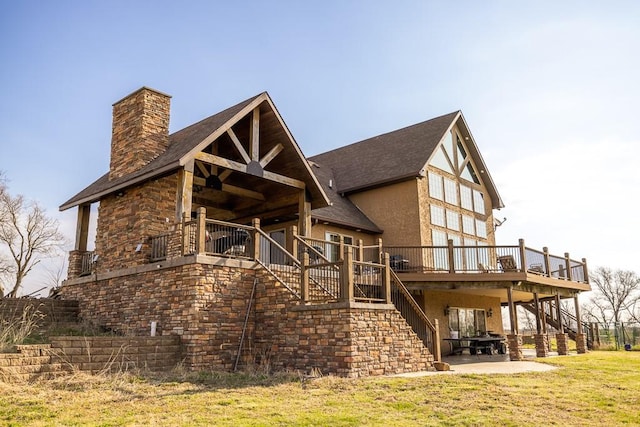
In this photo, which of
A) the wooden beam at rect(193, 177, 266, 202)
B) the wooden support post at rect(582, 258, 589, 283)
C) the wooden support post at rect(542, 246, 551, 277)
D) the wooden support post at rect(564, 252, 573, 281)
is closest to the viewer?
the wooden beam at rect(193, 177, 266, 202)

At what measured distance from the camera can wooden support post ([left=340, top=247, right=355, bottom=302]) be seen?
1199cm

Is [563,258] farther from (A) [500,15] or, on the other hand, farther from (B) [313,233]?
(A) [500,15]

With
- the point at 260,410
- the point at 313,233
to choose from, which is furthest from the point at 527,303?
the point at 260,410

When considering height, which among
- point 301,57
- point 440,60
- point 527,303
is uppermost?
point 301,57

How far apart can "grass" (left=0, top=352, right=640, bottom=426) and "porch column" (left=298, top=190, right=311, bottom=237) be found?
6.54 metres

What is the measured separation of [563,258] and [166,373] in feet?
55.5

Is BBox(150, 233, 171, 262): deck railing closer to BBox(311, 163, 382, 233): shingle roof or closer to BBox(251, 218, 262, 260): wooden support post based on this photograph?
BBox(251, 218, 262, 260): wooden support post

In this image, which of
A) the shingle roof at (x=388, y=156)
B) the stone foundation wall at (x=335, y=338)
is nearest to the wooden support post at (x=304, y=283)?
the stone foundation wall at (x=335, y=338)

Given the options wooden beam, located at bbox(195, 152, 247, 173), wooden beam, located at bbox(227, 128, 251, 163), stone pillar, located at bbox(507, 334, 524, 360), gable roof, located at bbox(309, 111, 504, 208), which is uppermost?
gable roof, located at bbox(309, 111, 504, 208)

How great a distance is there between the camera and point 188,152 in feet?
45.8

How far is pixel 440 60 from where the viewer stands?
11570 millimetres

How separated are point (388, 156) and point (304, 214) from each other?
8.55 meters

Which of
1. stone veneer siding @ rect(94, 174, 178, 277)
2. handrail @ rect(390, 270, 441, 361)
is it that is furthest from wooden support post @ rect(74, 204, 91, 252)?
handrail @ rect(390, 270, 441, 361)

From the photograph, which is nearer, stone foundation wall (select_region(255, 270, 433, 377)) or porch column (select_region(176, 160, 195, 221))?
stone foundation wall (select_region(255, 270, 433, 377))
